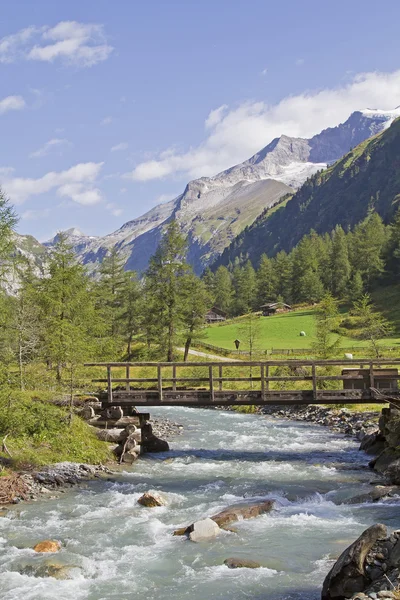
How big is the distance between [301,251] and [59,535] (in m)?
120

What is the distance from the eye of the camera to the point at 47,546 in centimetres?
1459

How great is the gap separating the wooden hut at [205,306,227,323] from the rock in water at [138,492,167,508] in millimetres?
114960

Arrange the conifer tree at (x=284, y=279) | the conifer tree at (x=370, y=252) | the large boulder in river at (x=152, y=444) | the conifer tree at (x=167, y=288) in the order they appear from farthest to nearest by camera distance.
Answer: the conifer tree at (x=284, y=279) < the conifer tree at (x=370, y=252) < the conifer tree at (x=167, y=288) < the large boulder in river at (x=152, y=444)

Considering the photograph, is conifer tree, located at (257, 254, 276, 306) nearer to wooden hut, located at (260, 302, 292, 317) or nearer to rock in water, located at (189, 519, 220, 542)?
wooden hut, located at (260, 302, 292, 317)

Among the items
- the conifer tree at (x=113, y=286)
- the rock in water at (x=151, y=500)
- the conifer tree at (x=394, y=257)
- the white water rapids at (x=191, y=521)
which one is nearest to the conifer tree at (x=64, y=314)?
the white water rapids at (x=191, y=521)

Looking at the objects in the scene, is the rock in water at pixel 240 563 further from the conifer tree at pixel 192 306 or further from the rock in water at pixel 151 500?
the conifer tree at pixel 192 306

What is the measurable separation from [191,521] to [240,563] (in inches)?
147

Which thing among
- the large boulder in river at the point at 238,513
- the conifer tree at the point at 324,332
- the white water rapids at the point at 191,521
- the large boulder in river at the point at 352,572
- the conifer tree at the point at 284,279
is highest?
the conifer tree at the point at 284,279

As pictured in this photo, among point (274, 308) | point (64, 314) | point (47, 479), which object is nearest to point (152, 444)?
point (47, 479)

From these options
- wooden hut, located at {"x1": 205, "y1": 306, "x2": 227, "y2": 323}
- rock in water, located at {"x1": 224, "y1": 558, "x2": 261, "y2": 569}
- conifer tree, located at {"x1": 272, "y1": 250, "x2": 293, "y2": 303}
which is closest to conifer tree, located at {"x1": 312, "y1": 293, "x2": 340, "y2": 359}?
rock in water, located at {"x1": 224, "y1": 558, "x2": 261, "y2": 569}

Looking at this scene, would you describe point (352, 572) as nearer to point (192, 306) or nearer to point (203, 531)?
point (203, 531)

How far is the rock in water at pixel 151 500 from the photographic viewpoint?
1862cm

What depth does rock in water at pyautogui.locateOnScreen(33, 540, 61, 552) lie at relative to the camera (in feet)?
47.6

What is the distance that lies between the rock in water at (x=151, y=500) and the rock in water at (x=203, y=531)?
3.14 metres
